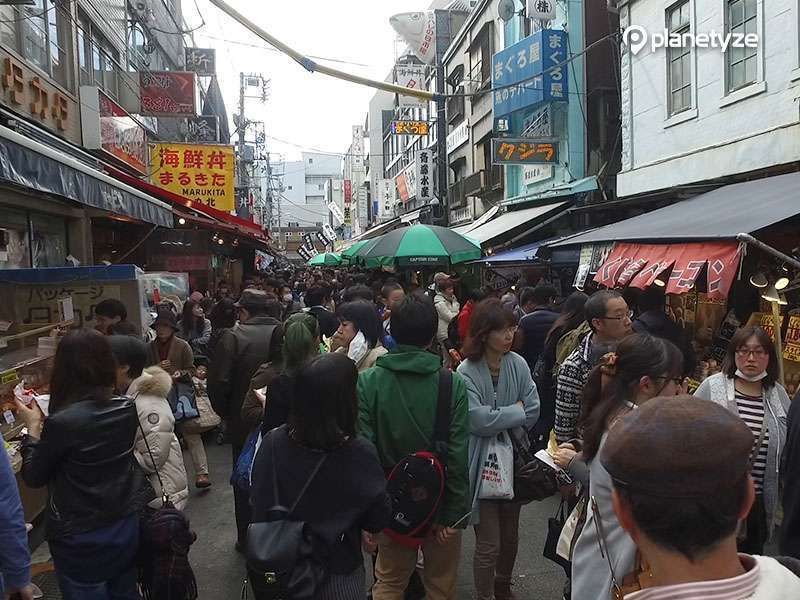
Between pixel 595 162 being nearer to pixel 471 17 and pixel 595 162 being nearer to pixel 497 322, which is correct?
pixel 471 17

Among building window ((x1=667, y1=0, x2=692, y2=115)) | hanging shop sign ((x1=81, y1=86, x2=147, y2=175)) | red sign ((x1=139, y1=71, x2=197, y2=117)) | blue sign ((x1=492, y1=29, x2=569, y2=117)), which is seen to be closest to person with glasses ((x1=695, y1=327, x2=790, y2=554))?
building window ((x1=667, y1=0, x2=692, y2=115))

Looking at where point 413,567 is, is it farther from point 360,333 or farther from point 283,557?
point 360,333

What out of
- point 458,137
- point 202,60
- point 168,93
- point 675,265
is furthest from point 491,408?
point 202,60

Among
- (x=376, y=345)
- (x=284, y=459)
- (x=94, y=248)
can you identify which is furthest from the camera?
(x=94, y=248)

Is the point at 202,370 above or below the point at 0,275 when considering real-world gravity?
below

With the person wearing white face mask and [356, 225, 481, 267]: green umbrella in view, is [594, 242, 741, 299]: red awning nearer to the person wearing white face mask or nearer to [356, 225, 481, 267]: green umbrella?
the person wearing white face mask

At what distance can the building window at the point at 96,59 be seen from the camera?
11.3m

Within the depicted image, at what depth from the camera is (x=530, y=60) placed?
13.6 m

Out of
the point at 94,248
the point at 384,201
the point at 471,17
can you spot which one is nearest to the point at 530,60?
the point at 471,17

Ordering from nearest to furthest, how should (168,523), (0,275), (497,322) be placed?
1. (168,523)
2. (497,322)
3. (0,275)

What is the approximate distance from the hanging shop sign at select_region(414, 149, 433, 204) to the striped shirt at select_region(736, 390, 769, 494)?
21.9 meters

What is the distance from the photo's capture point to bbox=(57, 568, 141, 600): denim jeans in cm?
289

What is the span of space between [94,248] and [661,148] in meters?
11.0

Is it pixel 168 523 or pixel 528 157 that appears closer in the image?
pixel 168 523
